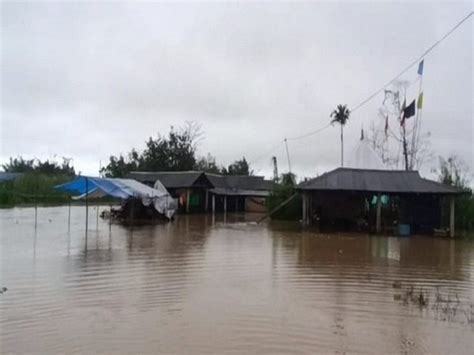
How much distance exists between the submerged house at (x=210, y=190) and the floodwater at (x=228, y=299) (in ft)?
72.1

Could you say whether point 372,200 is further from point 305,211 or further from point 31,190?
point 31,190

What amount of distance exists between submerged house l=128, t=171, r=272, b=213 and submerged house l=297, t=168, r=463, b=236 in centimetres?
1201

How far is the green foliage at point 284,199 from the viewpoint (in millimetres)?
30359

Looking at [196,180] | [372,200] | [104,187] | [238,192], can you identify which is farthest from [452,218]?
[238,192]

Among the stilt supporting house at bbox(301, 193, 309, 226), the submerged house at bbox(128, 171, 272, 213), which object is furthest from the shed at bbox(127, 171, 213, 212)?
the stilt supporting house at bbox(301, 193, 309, 226)

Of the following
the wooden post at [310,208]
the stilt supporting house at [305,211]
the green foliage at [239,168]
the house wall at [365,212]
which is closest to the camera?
the house wall at [365,212]

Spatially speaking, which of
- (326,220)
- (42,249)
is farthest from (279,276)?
(326,220)

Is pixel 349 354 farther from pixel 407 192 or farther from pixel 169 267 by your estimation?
pixel 407 192

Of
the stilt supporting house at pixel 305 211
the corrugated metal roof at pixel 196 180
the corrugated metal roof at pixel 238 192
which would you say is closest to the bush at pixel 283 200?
the stilt supporting house at pixel 305 211

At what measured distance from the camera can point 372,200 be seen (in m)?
26.6

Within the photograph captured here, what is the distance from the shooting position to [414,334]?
6547mm

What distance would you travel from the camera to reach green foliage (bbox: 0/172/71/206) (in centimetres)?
3819

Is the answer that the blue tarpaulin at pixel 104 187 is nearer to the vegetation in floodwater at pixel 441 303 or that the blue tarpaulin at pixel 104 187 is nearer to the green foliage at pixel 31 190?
the vegetation in floodwater at pixel 441 303

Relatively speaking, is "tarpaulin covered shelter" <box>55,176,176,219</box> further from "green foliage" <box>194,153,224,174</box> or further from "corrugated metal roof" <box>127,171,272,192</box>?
Answer: "green foliage" <box>194,153,224,174</box>
